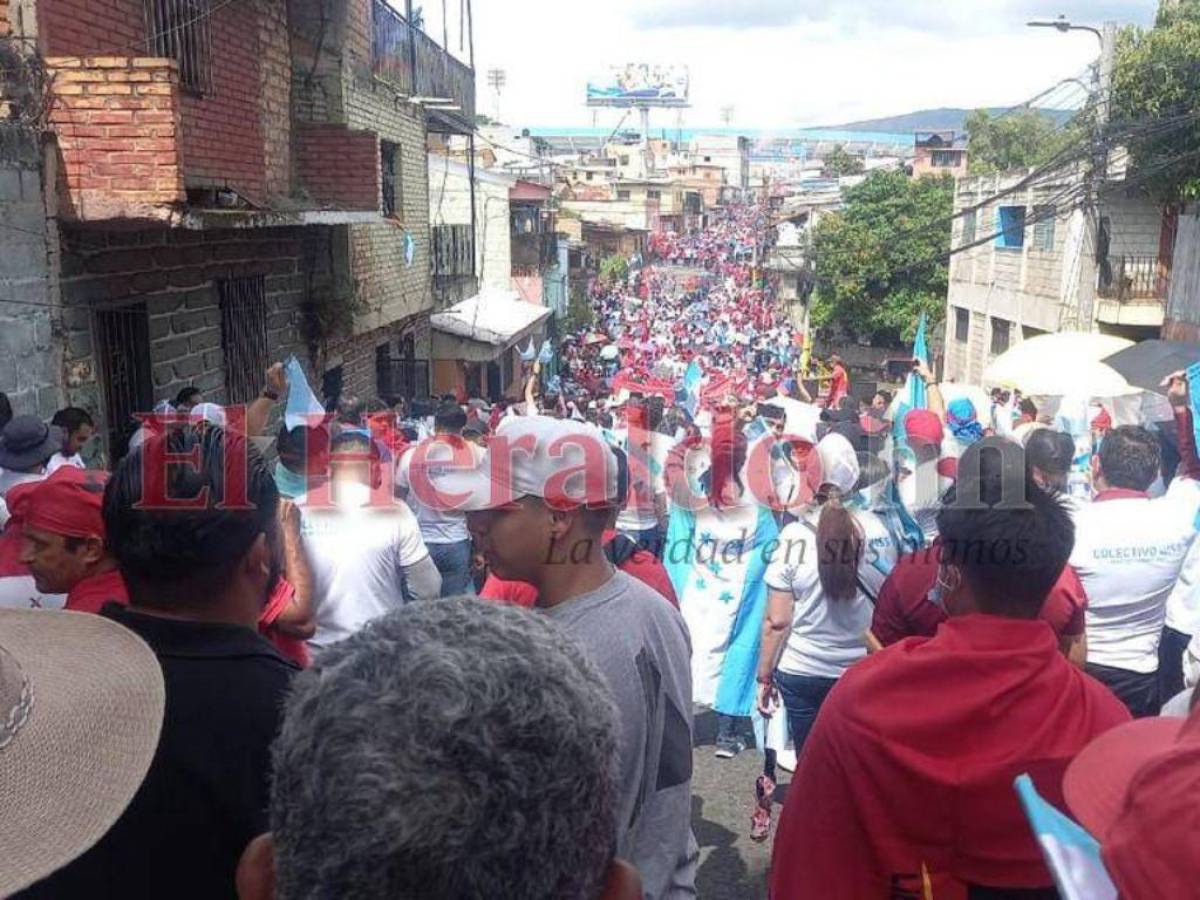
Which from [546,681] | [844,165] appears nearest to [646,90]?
[844,165]

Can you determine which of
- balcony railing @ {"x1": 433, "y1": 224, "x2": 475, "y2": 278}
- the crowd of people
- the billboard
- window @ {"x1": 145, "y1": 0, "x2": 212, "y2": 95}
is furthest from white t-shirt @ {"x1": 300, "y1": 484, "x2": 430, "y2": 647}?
the billboard

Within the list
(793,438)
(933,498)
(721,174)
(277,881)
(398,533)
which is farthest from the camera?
(721,174)

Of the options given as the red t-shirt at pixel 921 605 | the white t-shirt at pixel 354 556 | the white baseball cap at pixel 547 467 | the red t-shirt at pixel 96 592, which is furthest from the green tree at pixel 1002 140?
the red t-shirt at pixel 96 592

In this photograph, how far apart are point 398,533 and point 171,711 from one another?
2.20 m

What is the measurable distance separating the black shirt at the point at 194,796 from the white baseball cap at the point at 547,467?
819mm

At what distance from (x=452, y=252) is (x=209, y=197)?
10867mm

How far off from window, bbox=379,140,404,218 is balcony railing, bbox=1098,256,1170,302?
12.8 meters

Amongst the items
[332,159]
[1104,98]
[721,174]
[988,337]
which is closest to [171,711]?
[332,159]

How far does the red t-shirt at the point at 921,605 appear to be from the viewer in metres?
3.28

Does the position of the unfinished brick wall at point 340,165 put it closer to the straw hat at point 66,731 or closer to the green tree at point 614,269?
the straw hat at point 66,731

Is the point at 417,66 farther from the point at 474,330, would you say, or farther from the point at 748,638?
the point at 748,638

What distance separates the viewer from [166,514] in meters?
2.00

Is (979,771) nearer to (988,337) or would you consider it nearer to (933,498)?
(933,498)

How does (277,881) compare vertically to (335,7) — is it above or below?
below
